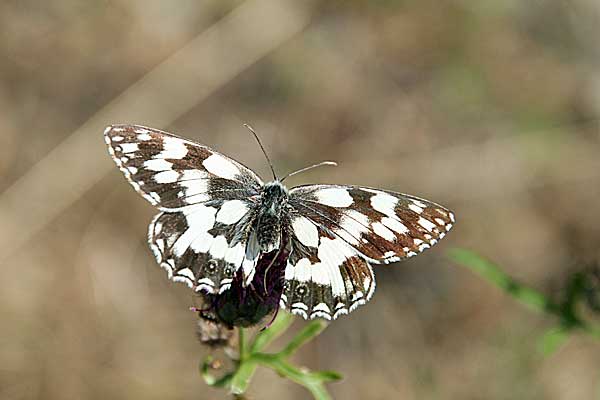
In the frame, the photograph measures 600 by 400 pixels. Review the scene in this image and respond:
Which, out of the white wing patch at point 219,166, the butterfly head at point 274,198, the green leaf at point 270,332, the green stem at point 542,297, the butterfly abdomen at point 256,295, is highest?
the white wing patch at point 219,166

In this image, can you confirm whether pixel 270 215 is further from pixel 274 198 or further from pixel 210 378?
pixel 210 378

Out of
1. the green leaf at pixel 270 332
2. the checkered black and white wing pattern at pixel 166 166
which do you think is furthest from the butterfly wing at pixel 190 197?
the green leaf at pixel 270 332

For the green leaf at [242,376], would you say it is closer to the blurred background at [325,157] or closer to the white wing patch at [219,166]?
the white wing patch at [219,166]

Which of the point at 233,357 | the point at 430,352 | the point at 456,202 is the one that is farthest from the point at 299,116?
the point at 233,357

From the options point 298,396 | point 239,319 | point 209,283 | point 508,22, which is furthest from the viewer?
point 508,22

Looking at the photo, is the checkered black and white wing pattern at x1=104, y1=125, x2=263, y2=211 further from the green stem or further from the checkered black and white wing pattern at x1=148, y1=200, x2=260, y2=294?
the green stem

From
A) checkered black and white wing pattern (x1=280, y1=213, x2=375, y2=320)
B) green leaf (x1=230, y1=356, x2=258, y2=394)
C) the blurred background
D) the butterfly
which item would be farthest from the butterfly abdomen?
the blurred background

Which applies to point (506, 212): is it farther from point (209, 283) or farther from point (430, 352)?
point (209, 283)
